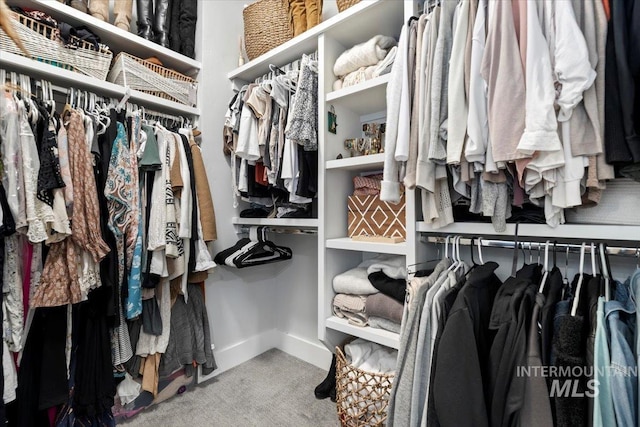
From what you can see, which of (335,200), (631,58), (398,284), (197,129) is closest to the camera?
(631,58)

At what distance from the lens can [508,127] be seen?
0.80 m

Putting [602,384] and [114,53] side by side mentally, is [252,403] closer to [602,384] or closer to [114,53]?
[602,384]

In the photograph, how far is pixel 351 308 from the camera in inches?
53.4

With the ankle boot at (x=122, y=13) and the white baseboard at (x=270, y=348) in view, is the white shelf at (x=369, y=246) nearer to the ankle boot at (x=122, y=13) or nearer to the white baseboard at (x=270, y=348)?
the white baseboard at (x=270, y=348)

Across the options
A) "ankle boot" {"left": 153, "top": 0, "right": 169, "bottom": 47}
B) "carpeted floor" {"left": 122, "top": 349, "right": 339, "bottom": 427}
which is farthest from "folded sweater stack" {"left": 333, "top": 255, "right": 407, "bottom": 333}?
"ankle boot" {"left": 153, "top": 0, "right": 169, "bottom": 47}

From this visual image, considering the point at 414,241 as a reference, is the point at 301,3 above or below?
above

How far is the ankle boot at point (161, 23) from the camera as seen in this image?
1.66 m

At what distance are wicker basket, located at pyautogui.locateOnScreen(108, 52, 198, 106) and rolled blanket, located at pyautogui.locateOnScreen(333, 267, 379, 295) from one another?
4.40ft

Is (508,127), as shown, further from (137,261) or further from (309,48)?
(137,261)

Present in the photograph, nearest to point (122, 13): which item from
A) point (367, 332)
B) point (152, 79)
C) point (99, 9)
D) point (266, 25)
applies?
point (99, 9)

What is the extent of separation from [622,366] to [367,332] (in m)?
0.79

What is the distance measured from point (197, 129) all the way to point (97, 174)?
0.62m

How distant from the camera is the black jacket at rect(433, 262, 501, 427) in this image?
2.46 ft

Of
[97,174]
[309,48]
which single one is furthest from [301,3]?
[97,174]
